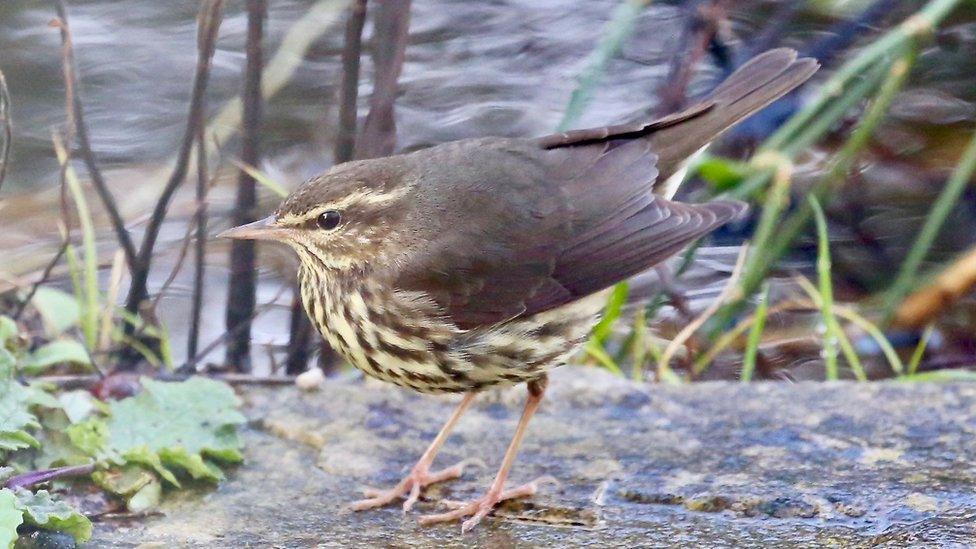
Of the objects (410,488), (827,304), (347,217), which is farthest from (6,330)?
(827,304)

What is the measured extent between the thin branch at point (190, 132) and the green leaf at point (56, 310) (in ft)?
0.77

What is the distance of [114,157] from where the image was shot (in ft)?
23.4

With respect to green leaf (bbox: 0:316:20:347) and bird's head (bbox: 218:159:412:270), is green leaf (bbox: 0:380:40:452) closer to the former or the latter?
green leaf (bbox: 0:316:20:347)

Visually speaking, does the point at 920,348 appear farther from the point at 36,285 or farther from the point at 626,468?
the point at 36,285

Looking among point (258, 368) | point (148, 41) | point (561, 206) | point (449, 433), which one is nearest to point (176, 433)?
point (449, 433)

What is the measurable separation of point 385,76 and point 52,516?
2389mm

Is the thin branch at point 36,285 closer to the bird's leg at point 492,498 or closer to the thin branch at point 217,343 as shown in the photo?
the thin branch at point 217,343

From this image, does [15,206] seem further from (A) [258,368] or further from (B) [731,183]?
(B) [731,183]

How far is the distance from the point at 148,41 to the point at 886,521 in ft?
19.1

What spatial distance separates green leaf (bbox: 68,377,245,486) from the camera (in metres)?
3.91

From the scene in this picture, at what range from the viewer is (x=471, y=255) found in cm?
414

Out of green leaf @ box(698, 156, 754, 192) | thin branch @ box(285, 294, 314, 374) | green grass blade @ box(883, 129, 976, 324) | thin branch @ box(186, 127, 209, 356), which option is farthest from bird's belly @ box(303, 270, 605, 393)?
green grass blade @ box(883, 129, 976, 324)

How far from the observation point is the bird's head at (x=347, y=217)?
412cm

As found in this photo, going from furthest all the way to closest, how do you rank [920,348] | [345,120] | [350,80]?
[920,348] < [345,120] < [350,80]
